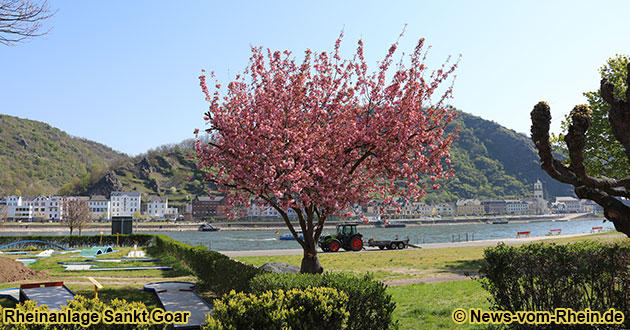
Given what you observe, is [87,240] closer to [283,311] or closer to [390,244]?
[390,244]

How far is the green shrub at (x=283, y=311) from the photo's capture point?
251 inches

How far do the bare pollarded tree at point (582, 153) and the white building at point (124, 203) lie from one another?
653 feet

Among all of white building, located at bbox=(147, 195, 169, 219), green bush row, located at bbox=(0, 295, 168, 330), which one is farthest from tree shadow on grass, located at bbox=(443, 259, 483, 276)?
white building, located at bbox=(147, 195, 169, 219)

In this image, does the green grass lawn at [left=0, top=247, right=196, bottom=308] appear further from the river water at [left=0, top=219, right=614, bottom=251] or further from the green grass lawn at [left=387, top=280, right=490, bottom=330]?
the river water at [left=0, top=219, right=614, bottom=251]

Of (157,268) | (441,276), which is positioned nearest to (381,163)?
(441,276)

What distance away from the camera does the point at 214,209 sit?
579 feet

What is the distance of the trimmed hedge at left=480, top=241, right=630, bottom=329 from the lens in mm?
7324

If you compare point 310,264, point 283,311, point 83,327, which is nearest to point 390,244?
point 310,264

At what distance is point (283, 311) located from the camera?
6590 millimetres

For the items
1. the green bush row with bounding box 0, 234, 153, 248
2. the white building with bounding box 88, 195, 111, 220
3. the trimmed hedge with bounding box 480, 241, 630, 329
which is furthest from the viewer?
the white building with bounding box 88, 195, 111, 220

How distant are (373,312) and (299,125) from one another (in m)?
6.17

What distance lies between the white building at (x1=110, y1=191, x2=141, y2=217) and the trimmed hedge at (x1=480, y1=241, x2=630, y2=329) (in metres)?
198

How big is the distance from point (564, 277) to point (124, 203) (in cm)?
20399

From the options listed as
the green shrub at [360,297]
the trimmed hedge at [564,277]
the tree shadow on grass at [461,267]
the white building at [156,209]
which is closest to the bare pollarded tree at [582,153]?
the trimmed hedge at [564,277]
